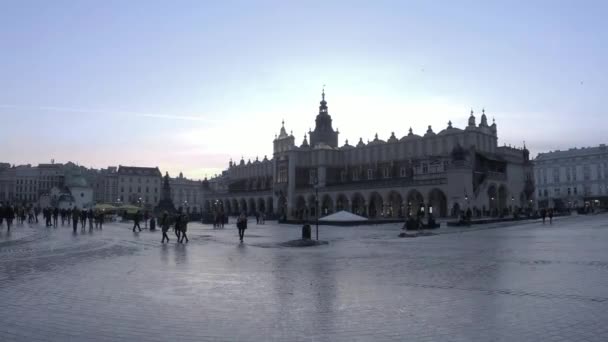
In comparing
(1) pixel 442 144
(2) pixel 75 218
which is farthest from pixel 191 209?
(2) pixel 75 218

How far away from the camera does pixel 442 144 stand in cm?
8125

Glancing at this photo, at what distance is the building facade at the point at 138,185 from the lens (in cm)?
15100

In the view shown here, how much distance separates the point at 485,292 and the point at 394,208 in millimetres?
71339

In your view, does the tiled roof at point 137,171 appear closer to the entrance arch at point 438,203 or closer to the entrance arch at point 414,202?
the entrance arch at point 414,202

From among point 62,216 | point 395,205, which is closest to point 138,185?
point 395,205

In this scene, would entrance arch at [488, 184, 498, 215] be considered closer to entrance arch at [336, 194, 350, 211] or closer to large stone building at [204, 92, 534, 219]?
large stone building at [204, 92, 534, 219]

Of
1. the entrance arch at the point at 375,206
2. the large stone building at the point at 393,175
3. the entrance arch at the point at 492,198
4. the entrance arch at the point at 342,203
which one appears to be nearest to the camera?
the large stone building at the point at 393,175

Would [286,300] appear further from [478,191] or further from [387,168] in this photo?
[387,168]

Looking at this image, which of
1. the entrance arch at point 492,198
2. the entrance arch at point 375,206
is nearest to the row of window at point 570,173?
the entrance arch at point 492,198

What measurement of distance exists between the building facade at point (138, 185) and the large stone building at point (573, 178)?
358ft

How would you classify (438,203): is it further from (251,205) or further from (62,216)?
(251,205)

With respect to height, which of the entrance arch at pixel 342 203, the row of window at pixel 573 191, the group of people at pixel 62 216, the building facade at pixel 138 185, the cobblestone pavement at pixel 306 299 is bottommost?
the cobblestone pavement at pixel 306 299

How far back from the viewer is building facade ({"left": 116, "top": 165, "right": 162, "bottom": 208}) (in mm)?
151000

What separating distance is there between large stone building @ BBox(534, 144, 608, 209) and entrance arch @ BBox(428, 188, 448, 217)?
152 feet
